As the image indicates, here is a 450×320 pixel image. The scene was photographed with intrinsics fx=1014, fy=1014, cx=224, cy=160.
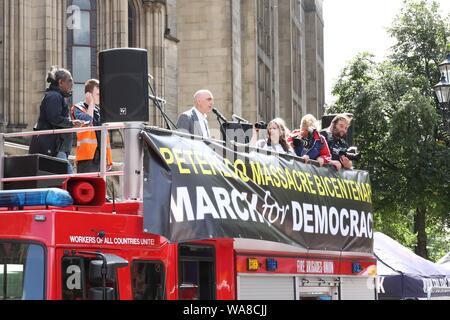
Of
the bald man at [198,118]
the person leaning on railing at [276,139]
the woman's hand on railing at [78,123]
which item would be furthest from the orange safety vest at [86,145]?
the person leaning on railing at [276,139]

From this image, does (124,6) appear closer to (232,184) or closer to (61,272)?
(232,184)

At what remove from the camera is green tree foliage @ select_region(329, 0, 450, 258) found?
2844 cm

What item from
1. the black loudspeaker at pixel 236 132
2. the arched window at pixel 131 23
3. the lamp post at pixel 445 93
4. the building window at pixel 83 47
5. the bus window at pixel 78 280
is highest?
the arched window at pixel 131 23

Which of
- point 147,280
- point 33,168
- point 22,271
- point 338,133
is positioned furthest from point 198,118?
point 22,271

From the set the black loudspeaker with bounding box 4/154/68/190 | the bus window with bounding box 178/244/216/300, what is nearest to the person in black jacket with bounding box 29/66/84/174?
the black loudspeaker with bounding box 4/154/68/190

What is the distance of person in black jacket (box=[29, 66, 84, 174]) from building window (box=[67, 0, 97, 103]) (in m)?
14.2

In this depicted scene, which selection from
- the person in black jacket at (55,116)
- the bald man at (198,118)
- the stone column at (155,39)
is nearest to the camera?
the person in black jacket at (55,116)

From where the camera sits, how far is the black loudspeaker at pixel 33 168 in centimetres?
935

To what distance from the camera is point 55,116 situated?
10.1 m

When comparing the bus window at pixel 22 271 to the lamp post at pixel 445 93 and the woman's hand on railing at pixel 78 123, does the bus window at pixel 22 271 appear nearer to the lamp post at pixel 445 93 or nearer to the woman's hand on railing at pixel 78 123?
the woman's hand on railing at pixel 78 123

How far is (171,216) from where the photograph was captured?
8.79m

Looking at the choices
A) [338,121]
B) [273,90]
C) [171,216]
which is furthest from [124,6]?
[273,90]

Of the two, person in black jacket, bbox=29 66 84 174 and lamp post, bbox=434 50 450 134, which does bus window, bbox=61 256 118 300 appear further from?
lamp post, bbox=434 50 450 134

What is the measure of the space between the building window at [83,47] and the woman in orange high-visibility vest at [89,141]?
1385 centimetres
